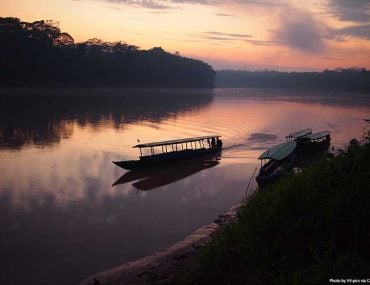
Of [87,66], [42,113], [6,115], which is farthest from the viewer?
[87,66]

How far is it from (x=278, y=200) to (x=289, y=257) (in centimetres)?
133

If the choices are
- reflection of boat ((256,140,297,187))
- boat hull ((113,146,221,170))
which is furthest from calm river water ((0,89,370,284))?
reflection of boat ((256,140,297,187))

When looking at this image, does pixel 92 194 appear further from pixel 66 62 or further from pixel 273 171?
pixel 66 62

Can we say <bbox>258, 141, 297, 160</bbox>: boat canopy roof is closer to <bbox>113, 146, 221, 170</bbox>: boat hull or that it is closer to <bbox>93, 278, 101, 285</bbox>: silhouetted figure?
<bbox>113, 146, 221, 170</bbox>: boat hull

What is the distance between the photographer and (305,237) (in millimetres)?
7664

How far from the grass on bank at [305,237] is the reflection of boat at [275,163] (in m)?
11.6

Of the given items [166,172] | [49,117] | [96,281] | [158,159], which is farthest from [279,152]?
[49,117]

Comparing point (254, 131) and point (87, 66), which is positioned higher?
point (87, 66)

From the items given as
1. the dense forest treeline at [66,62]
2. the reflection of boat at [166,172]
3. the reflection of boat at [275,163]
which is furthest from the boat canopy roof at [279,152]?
the dense forest treeline at [66,62]

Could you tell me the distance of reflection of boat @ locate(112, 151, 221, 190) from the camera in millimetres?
22828

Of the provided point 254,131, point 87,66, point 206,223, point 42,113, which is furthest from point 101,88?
point 206,223

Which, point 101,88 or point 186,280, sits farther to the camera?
point 101,88

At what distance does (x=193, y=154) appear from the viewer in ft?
97.6

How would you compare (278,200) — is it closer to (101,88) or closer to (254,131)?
(254,131)
